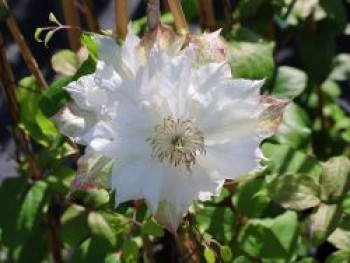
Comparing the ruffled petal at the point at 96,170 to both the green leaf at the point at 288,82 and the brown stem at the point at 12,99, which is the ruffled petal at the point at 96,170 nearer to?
the brown stem at the point at 12,99

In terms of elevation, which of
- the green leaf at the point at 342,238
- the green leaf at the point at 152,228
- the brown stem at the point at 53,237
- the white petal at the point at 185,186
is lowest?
the brown stem at the point at 53,237

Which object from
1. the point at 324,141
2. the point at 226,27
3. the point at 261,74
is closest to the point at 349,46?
the point at 324,141

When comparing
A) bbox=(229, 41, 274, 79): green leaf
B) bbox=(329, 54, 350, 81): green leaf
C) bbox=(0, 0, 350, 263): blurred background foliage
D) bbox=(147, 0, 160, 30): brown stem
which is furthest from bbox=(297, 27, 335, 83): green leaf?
bbox=(147, 0, 160, 30): brown stem

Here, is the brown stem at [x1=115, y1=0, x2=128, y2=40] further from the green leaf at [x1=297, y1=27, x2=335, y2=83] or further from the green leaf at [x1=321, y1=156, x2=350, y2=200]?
the green leaf at [x1=297, y1=27, x2=335, y2=83]

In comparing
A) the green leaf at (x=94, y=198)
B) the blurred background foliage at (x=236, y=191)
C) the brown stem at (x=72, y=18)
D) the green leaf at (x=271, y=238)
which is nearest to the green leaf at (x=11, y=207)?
the blurred background foliage at (x=236, y=191)

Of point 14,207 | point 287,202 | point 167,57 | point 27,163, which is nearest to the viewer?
point 167,57

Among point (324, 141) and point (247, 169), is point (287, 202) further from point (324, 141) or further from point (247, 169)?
point (324, 141)
